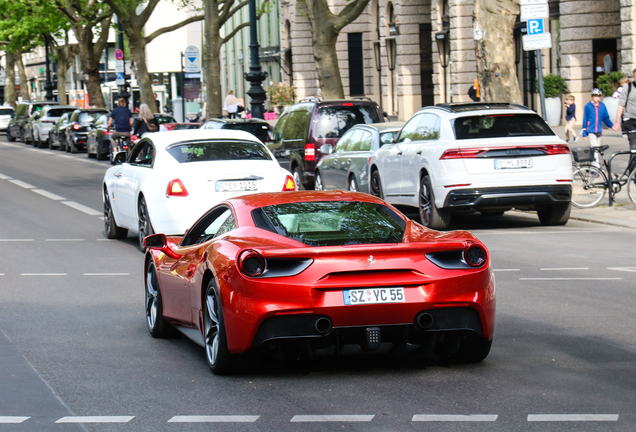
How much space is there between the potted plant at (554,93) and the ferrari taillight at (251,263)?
3186 centimetres

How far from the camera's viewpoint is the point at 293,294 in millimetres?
6172

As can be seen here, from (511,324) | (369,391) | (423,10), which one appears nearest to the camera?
(369,391)

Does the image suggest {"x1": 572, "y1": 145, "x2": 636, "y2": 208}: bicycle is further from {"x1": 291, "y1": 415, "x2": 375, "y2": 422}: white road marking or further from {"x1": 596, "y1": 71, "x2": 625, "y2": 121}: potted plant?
{"x1": 596, "y1": 71, "x2": 625, "y2": 121}: potted plant

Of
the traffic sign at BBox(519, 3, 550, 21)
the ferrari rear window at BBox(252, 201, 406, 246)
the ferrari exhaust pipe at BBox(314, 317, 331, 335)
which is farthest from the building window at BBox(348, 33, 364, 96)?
the ferrari exhaust pipe at BBox(314, 317, 331, 335)

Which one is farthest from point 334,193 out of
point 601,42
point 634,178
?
point 601,42

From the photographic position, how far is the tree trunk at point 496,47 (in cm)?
2081

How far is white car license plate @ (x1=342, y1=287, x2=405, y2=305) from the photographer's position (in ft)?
20.3

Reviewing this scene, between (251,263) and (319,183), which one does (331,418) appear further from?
(319,183)

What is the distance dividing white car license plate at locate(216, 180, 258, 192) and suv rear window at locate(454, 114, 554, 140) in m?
3.19

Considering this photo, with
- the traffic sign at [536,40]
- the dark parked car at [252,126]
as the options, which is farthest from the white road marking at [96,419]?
the dark parked car at [252,126]

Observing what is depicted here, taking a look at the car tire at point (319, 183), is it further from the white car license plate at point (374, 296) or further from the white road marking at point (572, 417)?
the white road marking at point (572, 417)

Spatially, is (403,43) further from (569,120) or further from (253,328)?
(253,328)

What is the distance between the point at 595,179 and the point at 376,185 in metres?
3.50

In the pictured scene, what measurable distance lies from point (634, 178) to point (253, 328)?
37.4ft
